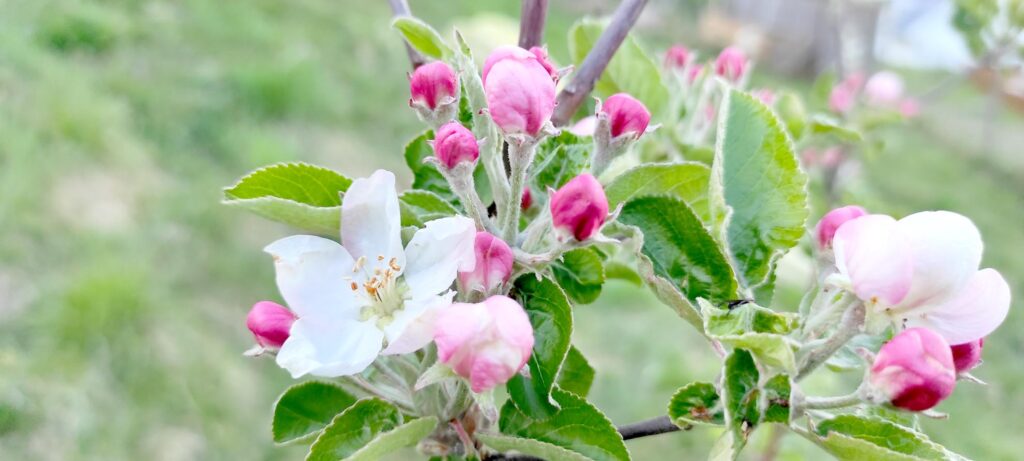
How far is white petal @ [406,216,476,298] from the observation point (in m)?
0.58

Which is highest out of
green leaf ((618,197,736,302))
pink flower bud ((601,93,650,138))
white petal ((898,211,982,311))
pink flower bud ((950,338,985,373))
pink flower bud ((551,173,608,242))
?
pink flower bud ((601,93,650,138))

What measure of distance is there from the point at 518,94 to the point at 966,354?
0.36m

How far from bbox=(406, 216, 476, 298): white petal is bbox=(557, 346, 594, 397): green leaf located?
176mm

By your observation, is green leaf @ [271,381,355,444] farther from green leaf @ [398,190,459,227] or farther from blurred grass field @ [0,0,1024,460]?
blurred grass field @ [0,0,1024,460]

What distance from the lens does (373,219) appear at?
25.9 inches

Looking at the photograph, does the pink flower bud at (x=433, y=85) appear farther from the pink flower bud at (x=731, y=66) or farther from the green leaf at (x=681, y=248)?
the pink flower bud at (x=731, y=66)

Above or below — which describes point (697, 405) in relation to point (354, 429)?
below

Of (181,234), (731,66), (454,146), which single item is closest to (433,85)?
(454,146)

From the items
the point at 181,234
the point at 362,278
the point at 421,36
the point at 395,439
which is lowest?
the point at 395,439

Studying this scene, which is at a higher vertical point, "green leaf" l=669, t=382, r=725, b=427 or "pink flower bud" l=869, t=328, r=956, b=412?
"green leaf" l=669, t=382, r=725, b=427

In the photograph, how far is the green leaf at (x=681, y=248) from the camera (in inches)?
25.6

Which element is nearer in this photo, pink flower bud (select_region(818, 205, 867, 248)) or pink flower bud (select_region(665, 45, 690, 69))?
pink flower bud (select_region(818, 205, 867, 248))

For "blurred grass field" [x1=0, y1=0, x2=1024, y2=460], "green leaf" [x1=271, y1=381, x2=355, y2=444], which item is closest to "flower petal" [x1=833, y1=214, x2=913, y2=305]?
"green leaf" [x1=271, y1=381, x2=355, y2=444]

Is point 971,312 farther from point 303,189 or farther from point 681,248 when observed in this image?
point 303,189
